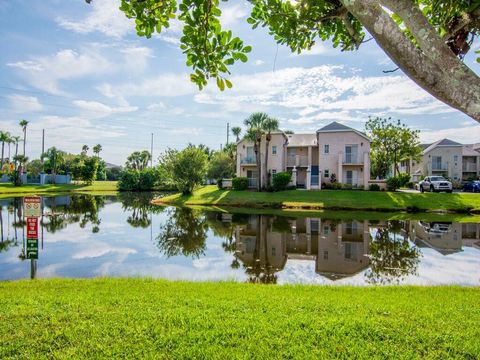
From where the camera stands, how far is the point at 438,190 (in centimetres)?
3444

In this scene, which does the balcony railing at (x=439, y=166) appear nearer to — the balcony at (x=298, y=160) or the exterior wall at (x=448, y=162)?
the exterior wall at (x=448, y=162)

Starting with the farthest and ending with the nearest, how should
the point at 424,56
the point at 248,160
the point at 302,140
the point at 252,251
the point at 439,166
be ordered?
the point at 439,166 → the point at 302,140 → the point at 248,160 → the point at 252,251 → the point at 424,56

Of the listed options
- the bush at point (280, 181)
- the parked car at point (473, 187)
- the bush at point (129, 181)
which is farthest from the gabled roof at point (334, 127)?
the bush at point (129, 181)

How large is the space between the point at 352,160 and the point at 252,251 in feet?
96.0

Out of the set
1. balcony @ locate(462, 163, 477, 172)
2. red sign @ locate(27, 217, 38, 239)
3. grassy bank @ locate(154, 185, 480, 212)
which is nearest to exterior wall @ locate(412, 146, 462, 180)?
balcony @ locate(462, 163, 477, 172)

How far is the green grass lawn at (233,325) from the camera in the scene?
3.83m

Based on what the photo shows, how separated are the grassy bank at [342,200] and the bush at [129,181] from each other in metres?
26.8

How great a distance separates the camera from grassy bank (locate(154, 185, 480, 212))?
2762cm

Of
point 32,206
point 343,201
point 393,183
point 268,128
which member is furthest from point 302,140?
point 32,206

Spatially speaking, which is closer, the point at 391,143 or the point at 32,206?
the point at 32,206

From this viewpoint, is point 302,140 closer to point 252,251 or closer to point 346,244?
point 346,244

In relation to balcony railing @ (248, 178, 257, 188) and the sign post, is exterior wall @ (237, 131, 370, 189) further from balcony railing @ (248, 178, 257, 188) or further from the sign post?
the sign post

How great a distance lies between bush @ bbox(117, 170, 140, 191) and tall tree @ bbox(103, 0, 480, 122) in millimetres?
60214

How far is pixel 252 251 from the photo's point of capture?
13000 mm
